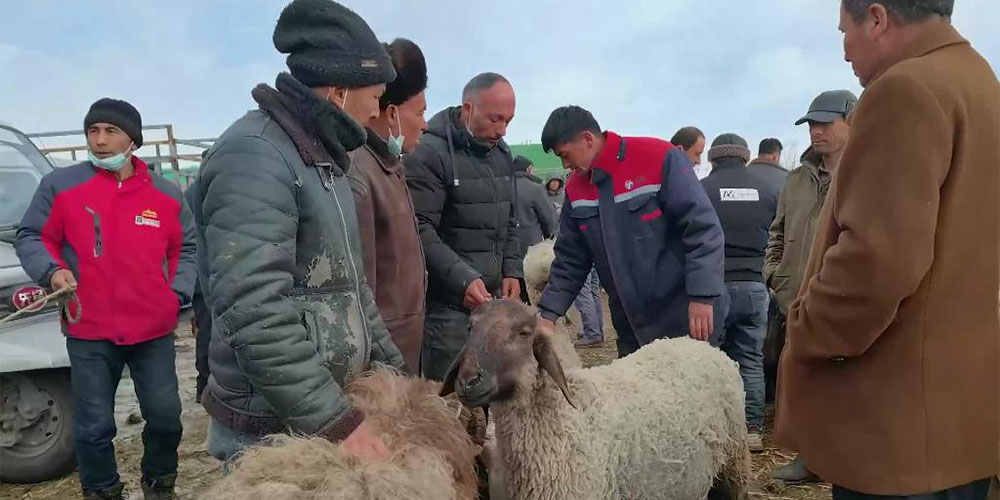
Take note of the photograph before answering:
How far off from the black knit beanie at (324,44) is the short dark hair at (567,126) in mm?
1925

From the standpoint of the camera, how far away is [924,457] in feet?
5.87

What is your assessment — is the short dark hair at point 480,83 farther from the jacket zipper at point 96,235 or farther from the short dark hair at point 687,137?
the short dark hair at point 687,137

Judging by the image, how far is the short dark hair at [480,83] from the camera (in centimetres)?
357

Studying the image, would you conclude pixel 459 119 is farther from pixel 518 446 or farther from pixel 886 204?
pixel 886 204

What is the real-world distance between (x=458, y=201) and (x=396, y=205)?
0.91 metres

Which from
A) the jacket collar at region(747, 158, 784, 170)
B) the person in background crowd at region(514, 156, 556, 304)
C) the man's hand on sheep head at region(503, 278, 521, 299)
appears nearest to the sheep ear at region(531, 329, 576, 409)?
the man's hand on sheep head at region(503, 278, 521, 299)

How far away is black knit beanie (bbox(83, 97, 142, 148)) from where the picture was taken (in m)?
3.81

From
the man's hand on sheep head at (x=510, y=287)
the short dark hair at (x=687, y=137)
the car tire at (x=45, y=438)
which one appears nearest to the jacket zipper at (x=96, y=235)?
the car tire at (x=45, y=438)

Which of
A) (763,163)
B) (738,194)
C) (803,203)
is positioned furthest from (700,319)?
(763,163)

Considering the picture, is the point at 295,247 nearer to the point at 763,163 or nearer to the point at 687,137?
the point at 763,163

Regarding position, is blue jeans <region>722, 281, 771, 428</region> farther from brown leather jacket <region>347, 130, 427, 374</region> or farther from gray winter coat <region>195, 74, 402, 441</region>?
gray winter coat <region>195, 74, 402, 441</region>

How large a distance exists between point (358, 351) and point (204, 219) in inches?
21.7

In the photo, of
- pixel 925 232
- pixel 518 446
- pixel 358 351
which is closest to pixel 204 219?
pixel 358 351

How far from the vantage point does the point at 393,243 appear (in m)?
2.75
